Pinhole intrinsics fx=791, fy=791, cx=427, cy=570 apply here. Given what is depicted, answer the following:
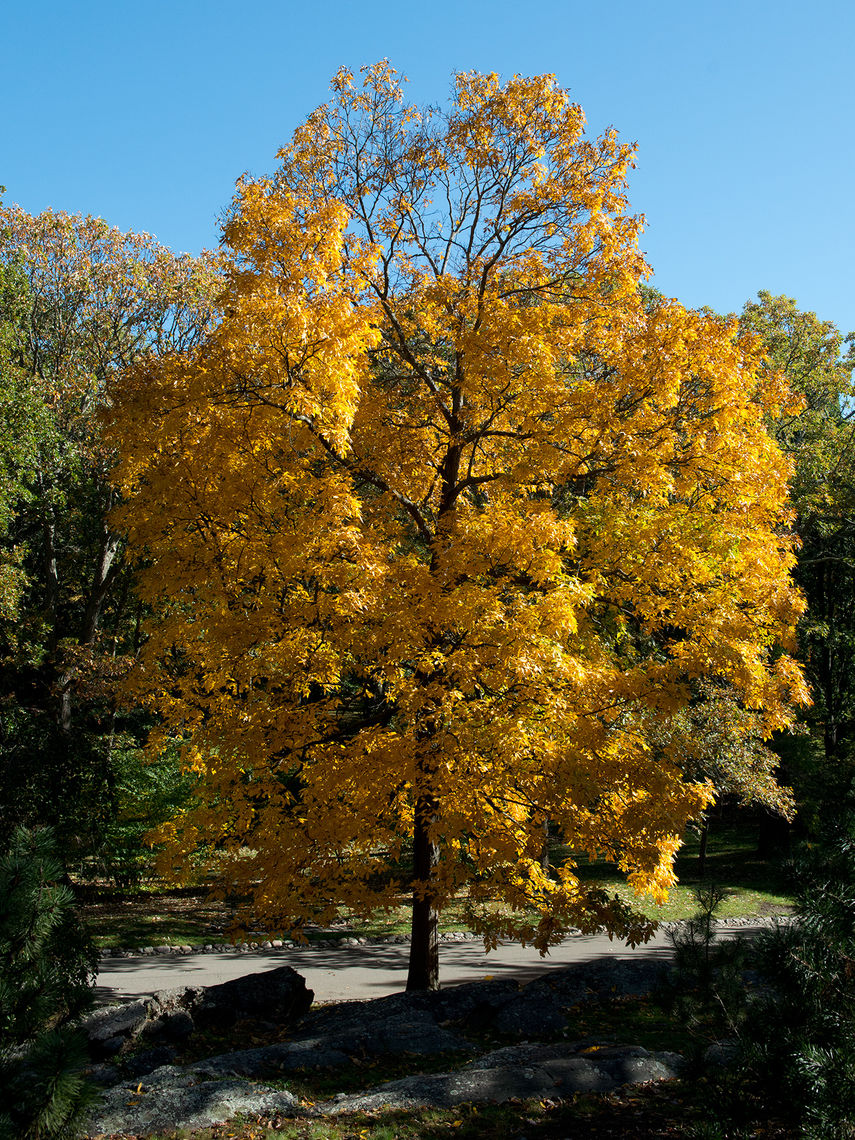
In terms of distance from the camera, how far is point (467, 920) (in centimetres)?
696

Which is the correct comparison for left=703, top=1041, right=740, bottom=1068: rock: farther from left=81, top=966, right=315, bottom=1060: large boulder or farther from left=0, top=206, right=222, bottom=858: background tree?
left=0, top=206, right=222, bottom=858: background tree

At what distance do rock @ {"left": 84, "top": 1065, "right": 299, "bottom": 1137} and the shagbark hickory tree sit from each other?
1609 mm

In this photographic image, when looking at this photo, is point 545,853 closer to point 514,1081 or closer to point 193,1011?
point 514,1081

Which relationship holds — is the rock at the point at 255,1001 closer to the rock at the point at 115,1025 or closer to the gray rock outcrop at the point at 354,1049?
the gray rock outcrop at the point at 354,1049

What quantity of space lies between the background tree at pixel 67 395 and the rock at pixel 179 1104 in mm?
10040

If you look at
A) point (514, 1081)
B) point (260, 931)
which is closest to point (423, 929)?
point (514, 1081)

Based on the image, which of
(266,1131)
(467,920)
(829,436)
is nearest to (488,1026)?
(467,920)

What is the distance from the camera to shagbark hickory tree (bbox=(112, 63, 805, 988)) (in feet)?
21.8

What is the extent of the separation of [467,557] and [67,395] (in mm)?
15087

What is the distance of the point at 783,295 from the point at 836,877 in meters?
28.9

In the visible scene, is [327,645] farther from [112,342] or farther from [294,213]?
[112,342]

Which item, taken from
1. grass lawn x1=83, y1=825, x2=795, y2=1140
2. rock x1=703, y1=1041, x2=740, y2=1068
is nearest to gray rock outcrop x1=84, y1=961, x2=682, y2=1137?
grass lawn x1=83, y1=825, x2=795, y2=1140

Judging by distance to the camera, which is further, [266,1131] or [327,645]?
[327,645]

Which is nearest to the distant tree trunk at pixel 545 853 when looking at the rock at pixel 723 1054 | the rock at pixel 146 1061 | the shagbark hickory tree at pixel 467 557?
the shagbark hickory tree at pixel 467 557
